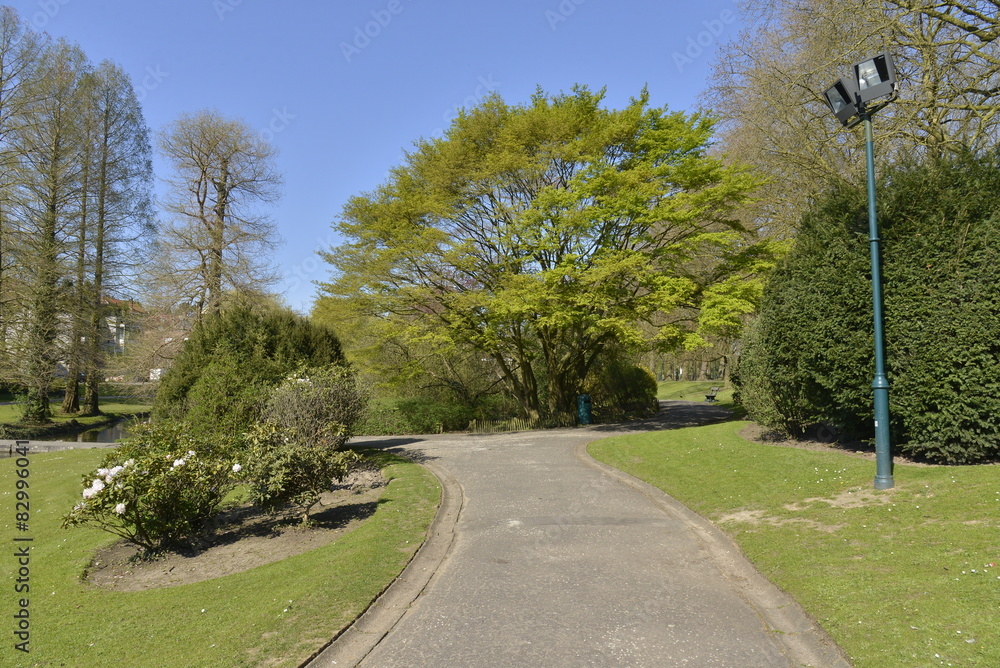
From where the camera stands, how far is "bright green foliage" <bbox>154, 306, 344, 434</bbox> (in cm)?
1149

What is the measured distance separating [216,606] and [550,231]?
14.1 metres

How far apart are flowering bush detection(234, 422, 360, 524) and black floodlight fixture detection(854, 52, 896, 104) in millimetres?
8766

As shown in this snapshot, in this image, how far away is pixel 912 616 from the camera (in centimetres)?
404

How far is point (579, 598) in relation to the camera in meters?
4.88

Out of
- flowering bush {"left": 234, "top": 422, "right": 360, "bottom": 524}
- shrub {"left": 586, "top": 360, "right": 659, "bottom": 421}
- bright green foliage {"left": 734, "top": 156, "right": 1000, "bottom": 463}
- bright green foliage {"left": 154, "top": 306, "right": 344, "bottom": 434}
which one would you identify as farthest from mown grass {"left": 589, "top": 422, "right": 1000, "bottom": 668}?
shrub {"left": 586, "top": 360, "right": 659, "bottom": 421}

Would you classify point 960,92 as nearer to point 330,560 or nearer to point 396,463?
point 396,463

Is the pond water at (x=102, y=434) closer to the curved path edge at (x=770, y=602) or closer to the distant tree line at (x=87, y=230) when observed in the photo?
the distant tree line at (x=87, y=230)

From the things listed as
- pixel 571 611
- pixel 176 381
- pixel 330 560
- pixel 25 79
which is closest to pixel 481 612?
pixel 571 611

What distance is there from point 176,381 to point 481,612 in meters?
10.2

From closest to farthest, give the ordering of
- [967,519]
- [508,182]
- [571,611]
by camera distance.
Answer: [571,611]
[967,519]
[508,182]

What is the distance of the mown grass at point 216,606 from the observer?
13.6ft

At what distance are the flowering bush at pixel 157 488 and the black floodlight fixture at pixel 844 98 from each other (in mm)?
9483

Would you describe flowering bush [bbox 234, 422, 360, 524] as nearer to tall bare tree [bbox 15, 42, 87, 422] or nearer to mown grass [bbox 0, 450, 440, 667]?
mown grass [bbox 0, 450, 440, 667]

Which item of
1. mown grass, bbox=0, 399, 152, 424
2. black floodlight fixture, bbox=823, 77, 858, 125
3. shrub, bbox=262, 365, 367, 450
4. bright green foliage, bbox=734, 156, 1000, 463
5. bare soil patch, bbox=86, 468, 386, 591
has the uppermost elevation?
black floodlight fixture, bbox=823, 77, 858, 125
